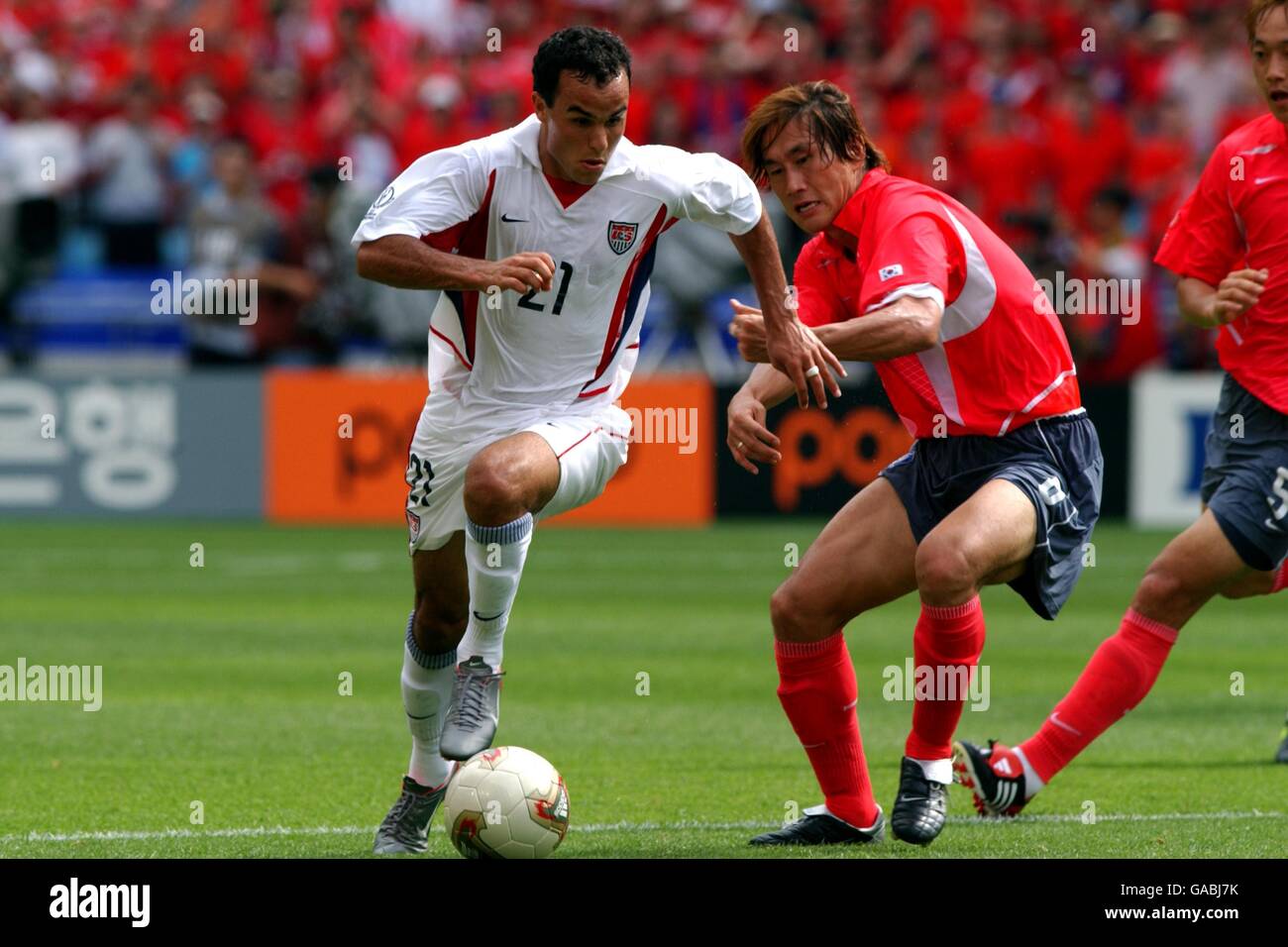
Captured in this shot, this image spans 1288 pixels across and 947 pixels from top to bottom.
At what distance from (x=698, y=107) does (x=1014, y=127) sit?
2.88 m

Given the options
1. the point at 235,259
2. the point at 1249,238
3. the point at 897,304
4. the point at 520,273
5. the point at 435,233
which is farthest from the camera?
the point at 235,259

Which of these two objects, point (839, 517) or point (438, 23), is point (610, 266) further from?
point (438, 23)

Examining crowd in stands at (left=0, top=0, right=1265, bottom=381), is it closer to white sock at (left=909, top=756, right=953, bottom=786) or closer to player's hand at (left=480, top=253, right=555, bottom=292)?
white sock at (left=909, top=756, right=953, bottom=786)

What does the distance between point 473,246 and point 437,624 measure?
47.6 inches

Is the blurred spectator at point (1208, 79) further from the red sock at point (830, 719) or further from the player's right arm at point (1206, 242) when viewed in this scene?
the red sock at point (830, 719)

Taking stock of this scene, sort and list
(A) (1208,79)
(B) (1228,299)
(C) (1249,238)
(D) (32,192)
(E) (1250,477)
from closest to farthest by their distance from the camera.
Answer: (B) (1228,299) → (E) (1250,477) → (C) (1249,238) → (A) (1208,79) → (D) (32,192)

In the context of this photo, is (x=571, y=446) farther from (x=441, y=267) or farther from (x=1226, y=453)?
(x=1226, y=453)

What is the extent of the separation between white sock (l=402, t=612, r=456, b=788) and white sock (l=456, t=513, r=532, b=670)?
0.43 meters

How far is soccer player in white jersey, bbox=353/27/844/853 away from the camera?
19.8ft

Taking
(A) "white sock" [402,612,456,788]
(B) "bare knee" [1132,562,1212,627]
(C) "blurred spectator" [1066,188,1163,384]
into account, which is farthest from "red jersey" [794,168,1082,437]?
(C) "blurred spectator" [1066,188,1163,384]

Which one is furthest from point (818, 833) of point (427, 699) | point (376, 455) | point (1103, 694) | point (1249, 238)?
point (376, 455)

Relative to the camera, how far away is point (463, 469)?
649cm

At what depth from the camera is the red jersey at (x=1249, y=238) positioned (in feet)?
22.7
